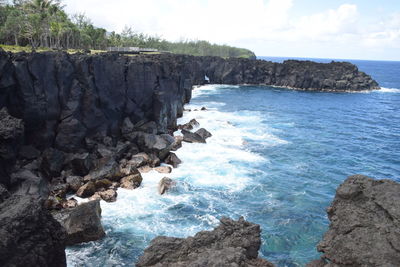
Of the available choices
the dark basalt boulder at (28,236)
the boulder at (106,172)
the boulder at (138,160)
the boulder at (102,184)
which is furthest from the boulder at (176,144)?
the dark basalt boulder at (28,236)

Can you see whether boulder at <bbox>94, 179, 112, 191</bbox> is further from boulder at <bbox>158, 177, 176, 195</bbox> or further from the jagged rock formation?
the jagged rock formation

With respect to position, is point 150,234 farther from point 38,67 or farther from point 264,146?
point 264,146

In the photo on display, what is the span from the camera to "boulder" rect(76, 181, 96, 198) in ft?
105

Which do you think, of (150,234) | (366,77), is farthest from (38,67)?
(366,77)

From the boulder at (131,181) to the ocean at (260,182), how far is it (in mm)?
728

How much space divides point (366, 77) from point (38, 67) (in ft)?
467

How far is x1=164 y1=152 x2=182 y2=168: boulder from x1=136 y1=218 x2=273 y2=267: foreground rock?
26685 millimetres

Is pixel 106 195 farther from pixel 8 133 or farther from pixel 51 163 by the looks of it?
pixel 8 133

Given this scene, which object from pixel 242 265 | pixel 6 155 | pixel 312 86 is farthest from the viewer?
pixel 312 86

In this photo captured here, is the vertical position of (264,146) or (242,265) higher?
(242,265)

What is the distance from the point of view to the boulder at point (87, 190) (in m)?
31.9

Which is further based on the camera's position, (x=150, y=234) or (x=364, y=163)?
(x=364, y=163)

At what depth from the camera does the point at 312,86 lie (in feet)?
451

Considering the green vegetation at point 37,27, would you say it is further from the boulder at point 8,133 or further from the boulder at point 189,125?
the boulder at point 8,133
